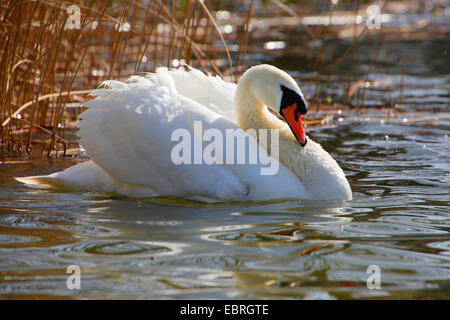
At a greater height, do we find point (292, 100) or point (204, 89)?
point (204, 89)

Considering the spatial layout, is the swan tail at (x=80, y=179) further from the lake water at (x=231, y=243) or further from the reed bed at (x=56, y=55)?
the reed bed at (x=56, y=55)

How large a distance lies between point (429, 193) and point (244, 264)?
2218 millimetres

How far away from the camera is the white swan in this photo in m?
4.88

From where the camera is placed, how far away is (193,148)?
15.8 ft

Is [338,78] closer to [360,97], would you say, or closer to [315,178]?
[360,97]

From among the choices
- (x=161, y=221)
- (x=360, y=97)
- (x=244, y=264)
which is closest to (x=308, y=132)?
(x=360, y=97)

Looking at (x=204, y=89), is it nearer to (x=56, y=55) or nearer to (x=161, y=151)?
(x=161, y=151)

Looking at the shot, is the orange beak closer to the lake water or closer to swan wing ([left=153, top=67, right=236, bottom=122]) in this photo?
the lake water

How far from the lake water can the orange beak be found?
18.2 inches

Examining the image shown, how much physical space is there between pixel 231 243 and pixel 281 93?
4.77 feet

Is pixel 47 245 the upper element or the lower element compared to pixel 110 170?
lower

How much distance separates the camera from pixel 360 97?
33.1 ft

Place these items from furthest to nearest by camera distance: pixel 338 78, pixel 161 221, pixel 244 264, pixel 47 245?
pixel 338 78, pixel 161 221, pixel 47 245, pixel 244 264

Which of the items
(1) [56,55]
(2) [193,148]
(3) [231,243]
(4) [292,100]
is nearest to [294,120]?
(4) [292,100]
